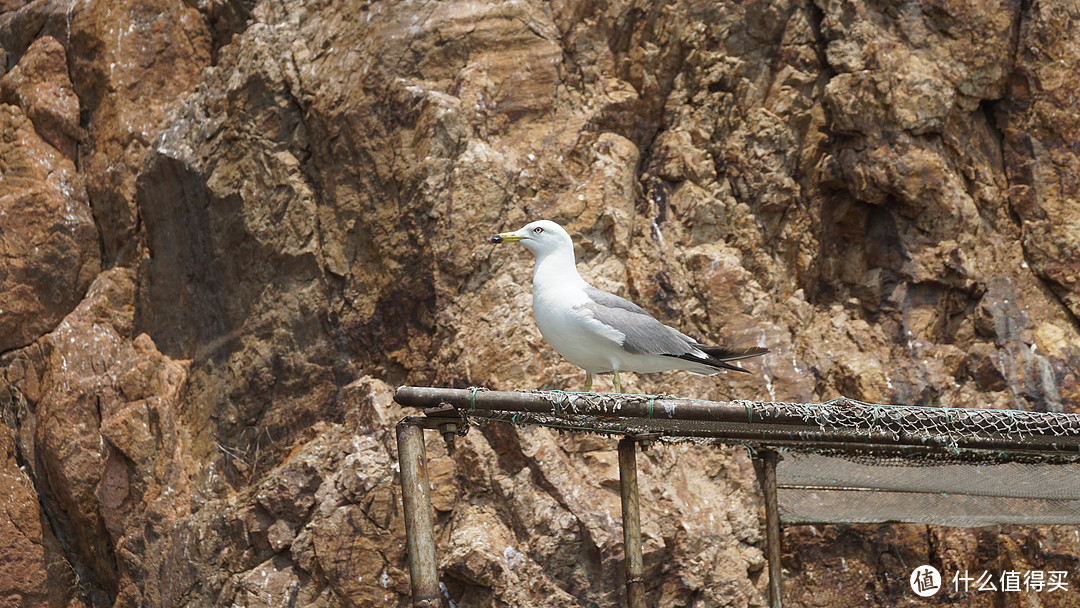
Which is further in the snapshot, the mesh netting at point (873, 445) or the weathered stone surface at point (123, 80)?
the weathered stone surface at point (123, 80)

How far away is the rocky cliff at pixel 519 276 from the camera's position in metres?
7.15

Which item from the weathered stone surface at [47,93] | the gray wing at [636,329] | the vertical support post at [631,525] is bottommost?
the vertical support post at [631,525]

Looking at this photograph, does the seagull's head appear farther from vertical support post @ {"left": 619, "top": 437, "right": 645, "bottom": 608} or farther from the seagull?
vertical support post @ {"left": 619, "top": 437, "right": 645, "bottom": 608}

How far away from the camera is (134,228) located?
357 inches

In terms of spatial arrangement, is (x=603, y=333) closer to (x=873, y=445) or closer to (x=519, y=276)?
(x=873, y=445)

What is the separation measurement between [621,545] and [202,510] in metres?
3.31

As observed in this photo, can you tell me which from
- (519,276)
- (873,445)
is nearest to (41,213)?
(519,276)

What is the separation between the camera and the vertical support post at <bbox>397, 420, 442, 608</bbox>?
14.9 feet

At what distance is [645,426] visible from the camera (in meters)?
4.81

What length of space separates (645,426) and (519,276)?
278cm

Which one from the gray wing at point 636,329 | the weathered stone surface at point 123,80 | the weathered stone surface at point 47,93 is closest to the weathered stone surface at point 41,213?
the weathered stone surface at point 47,93

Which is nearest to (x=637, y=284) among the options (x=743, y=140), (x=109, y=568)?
(x=743, y=140)

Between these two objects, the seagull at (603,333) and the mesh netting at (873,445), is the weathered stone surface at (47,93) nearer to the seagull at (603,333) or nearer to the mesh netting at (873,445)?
the seagull at (603,333)

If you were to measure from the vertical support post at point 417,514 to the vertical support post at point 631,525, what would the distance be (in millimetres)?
1128
